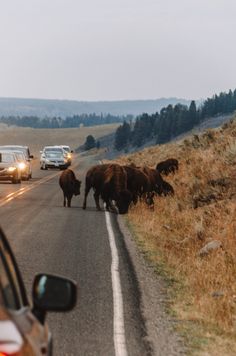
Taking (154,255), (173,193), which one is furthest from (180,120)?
(154,255)

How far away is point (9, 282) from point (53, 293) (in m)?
0.27

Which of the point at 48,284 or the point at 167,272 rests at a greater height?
the point at 48,284

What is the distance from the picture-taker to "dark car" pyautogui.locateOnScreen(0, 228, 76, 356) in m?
2.80

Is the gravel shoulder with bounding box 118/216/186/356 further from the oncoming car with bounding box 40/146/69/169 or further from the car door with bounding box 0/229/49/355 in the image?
the oncoming car with bounding box 40/146/69/169

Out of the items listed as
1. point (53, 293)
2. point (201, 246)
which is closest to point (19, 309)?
point (53, 293)

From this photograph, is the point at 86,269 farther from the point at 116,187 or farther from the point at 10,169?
the point at 10,169

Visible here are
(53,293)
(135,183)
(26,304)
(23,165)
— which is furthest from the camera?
(23,165)

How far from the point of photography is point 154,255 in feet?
49.2

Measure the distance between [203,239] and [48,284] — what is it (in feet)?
42.0

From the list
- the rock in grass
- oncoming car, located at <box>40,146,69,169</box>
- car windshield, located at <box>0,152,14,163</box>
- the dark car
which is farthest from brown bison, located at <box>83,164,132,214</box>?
oncoming car, located at <box>40,146,69,169</box>

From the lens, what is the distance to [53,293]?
3566 millimetres

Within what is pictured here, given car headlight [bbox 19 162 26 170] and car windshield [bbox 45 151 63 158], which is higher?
car headlight [bbox 19 162 26 170]

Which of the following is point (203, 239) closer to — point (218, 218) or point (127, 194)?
point (218, 218)

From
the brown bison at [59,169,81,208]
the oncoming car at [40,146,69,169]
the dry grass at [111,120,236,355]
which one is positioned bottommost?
the oncoming car at [40,146,69,169]
